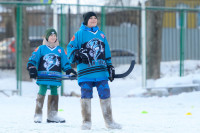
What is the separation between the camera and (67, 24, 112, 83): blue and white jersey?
5551 millimetres

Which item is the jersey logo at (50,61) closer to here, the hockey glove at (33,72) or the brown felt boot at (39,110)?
the hockey glove at (33,72)

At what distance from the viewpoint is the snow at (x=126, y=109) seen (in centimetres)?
571

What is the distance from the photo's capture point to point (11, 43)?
12219mm

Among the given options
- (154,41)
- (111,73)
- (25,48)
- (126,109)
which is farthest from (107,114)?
(154,41)

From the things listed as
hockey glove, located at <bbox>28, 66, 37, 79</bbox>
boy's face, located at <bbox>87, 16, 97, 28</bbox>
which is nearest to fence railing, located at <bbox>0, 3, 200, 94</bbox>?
hockey glove, located at <bbox>28, 66, 37, 79</bbox>

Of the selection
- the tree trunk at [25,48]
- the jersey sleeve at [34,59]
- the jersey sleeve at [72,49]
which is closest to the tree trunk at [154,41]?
the tree trunk at [25,48]

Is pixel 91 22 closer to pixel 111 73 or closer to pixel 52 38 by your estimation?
pixel 111 73

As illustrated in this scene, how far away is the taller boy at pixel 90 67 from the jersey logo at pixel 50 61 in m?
0.86

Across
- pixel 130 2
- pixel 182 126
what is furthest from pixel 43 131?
pixel 130 2

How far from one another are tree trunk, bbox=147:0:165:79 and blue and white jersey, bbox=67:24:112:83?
6320mm

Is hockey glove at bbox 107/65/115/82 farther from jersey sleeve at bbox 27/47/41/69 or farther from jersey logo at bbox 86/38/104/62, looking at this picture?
jersey sleeve at bbox 27/47/41/69

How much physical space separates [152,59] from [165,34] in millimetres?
1177

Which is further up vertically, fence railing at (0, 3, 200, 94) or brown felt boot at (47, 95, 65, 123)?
fence railing at (0, 3, 200, 94)

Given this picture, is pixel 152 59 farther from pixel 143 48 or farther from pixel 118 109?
pixel 118 109
